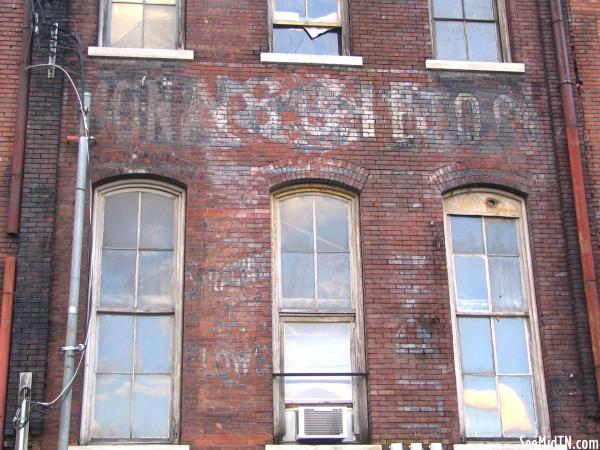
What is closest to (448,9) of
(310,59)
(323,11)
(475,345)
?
(323,11)

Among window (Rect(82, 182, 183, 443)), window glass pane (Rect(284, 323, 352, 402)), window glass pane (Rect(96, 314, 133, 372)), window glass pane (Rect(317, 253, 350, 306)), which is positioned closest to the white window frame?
window glass pane (Rect(317, 253, 350, 306))

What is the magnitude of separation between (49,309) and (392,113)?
466cm

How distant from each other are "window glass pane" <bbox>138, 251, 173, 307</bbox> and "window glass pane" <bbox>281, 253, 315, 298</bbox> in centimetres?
129

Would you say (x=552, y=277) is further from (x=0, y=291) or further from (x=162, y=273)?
(x=0, y=291)

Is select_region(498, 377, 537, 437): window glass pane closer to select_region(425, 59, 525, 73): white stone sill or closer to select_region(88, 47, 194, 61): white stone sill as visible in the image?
select_region(425, 59, 525, 73): white stone sill

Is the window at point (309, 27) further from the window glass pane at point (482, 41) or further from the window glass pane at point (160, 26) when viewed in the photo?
the window glass pane at point (482, 41)

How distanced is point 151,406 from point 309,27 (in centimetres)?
519

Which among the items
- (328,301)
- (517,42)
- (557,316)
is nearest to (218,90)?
(328,301)

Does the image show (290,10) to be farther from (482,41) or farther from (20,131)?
(20,131)

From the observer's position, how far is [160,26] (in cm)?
1181

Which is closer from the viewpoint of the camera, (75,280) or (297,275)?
(75,280)

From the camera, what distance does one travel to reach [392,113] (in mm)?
11453

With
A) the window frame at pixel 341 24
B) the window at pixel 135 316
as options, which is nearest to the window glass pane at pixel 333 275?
the window at pixel 135 316

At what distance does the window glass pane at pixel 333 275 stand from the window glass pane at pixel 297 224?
0.24 m
